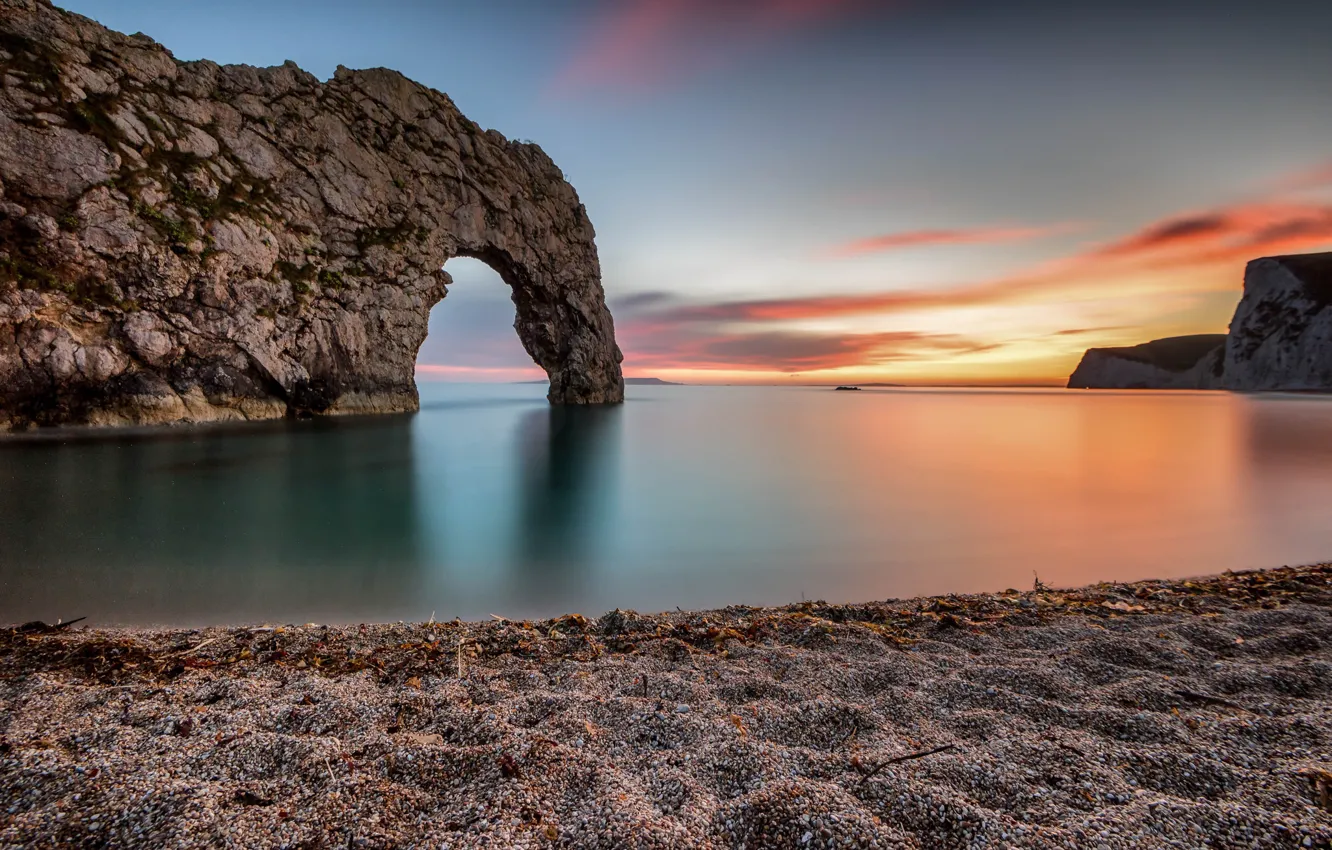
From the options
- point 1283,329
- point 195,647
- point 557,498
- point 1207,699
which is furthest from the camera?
point 1283,329

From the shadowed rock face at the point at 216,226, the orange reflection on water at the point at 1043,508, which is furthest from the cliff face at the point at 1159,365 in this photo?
the shadowed rock face at the point at 216,226

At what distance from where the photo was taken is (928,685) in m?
3.08

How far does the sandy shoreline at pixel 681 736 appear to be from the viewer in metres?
1.82

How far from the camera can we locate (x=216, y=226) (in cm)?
1888

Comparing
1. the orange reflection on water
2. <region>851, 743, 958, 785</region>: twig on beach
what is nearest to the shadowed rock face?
the orange reflection on water

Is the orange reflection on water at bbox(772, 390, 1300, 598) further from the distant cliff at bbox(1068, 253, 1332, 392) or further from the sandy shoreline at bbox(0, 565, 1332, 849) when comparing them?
the distant cliff at bbox(1068, 253, 1332, 392)

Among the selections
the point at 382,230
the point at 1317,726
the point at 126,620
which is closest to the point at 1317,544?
the point at 1317,726

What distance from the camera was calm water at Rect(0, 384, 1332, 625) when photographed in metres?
5.88

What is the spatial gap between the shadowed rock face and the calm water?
415 cm

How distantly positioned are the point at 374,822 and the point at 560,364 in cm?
4030

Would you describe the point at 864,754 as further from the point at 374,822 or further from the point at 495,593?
the point at 495,593

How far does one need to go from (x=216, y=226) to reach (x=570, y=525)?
2036 centimetres

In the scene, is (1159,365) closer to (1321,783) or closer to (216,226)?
(1321,783)

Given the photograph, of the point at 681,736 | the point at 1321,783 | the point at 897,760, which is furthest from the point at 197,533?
the point at 1321,783
